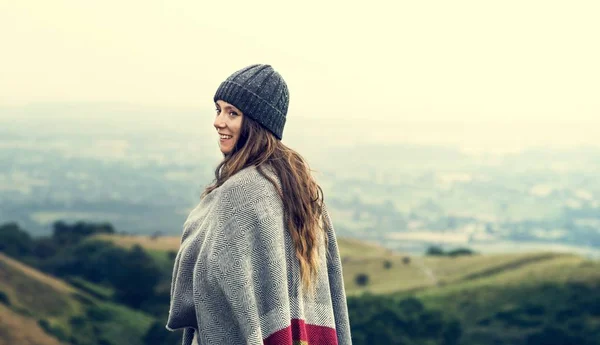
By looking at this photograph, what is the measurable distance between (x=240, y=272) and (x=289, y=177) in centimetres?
47

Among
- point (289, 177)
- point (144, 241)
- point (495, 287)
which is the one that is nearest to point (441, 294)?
point (495, 287)

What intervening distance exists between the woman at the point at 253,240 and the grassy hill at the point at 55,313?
76.2 feet

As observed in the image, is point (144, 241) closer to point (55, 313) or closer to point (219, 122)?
point (55, 313)

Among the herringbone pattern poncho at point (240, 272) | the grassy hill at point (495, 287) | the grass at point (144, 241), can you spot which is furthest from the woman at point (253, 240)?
the grass at point (144, 241)

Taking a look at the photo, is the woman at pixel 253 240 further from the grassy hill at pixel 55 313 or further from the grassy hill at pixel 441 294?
the grassy hill at pixel 441 294

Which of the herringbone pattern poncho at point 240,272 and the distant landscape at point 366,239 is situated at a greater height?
the herringbone pattern poncho at point 240,272

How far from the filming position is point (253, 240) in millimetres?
3654

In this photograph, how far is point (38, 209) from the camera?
69375mm

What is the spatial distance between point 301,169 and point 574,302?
35.0 metres

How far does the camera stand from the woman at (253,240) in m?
3.61

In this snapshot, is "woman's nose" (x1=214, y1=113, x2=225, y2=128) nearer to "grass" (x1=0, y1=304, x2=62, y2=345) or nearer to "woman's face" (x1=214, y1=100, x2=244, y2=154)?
"woman's face" (x1=214, y1=100, x2=244, y2=154)

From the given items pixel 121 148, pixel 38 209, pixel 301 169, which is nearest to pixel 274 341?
pixel 301 169

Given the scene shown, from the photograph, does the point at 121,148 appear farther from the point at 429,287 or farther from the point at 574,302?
the point at 574,302

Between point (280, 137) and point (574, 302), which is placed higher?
point (280, 137)
